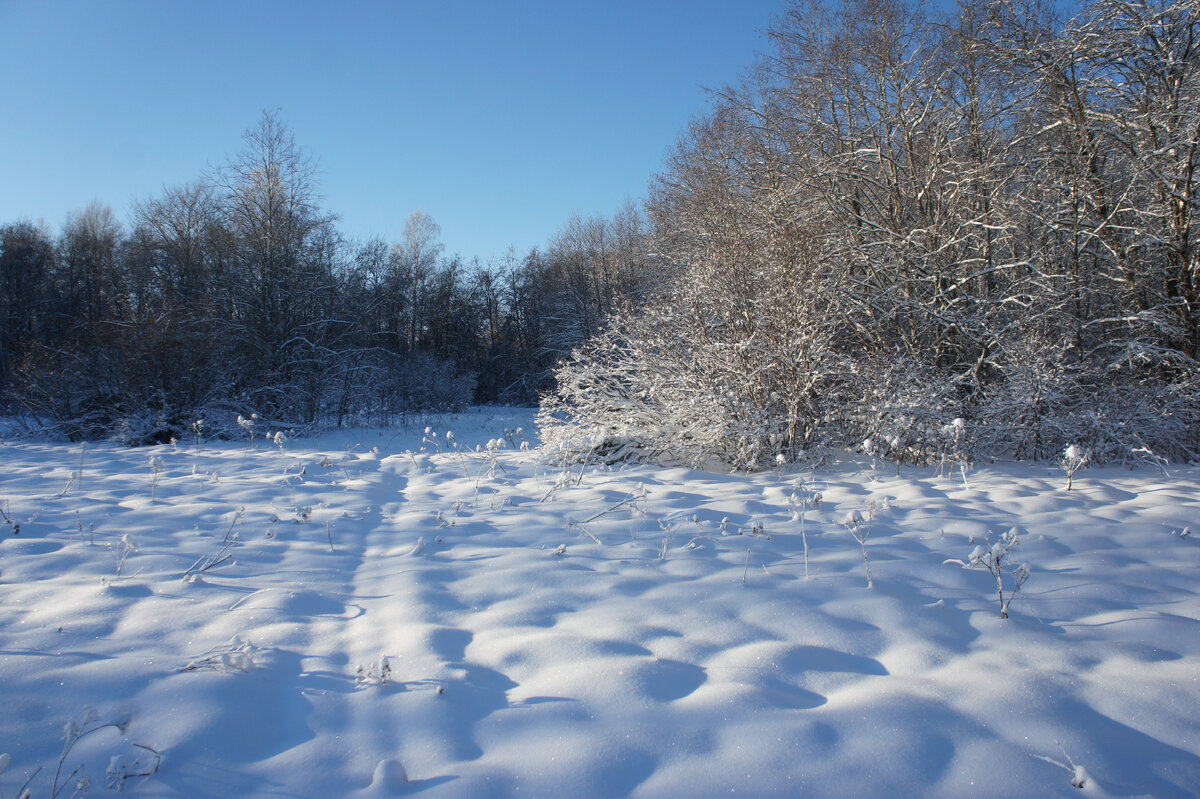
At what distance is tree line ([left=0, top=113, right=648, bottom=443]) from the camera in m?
11.0

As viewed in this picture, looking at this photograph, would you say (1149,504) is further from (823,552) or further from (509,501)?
(509,501)

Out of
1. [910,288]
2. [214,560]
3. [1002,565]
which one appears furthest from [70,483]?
[910,288]

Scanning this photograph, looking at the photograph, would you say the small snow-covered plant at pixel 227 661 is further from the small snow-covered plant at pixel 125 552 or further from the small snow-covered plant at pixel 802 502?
the small snow-covered plant at pixel 802 502

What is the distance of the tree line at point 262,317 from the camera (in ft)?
36.2

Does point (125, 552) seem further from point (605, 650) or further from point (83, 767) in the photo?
point (605, 650)

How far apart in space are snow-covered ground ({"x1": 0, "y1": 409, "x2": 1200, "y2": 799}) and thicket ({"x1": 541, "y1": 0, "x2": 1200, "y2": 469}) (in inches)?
96.2

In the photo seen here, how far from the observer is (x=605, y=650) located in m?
2.55

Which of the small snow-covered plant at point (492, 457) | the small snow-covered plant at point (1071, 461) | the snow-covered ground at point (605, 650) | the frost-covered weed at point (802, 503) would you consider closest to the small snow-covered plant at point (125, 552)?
the snow-covered ground at point (605, 650)

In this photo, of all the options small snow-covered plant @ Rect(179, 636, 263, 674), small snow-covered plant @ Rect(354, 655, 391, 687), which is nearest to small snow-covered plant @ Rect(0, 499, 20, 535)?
small snow-covered plant @ Rect(179, 636, 263, 674)

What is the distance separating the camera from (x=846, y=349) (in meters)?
8.91

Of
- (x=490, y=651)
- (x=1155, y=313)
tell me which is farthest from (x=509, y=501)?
(x=1155, y=313)

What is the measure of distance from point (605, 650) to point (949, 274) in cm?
858

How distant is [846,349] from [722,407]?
10.0 feet

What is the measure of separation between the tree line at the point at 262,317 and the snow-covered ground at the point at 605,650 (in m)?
4.54
